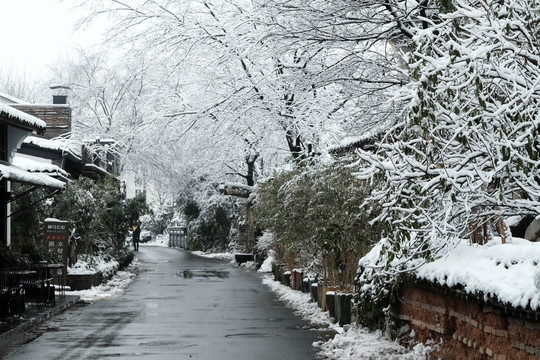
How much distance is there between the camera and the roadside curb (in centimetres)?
1353

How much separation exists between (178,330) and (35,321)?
3.08 metres

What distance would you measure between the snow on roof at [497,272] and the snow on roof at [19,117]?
10973 millimetres

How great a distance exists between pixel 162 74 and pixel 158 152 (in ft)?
37.5

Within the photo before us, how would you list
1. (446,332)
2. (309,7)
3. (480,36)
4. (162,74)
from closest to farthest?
(480,36)
(446,332)
(309,7)
(162,74)

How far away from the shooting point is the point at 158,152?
155 ft

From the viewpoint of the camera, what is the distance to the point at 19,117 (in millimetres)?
18531

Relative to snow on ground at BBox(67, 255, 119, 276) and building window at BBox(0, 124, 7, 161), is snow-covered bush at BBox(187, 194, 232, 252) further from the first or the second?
building window at BBox(0, 124, 7, 161)

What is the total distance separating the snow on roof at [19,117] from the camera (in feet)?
57.9

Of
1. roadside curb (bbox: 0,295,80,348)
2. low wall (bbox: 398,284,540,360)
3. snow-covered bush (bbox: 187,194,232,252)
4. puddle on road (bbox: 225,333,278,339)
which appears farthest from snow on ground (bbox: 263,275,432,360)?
snow-covered bush (bbox: 187,194,232,252)

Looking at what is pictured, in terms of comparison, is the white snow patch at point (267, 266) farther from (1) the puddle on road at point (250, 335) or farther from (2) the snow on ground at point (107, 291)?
(1) the puddle on road at point (250, 335)

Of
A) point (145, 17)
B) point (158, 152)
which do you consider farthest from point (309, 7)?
point (158, 152)

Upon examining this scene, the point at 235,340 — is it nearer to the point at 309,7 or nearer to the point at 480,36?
the point at 309,7

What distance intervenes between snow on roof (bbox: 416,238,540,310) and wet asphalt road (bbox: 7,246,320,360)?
310 centimetres

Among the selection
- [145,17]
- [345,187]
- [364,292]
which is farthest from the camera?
[145,17]
